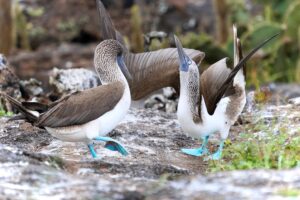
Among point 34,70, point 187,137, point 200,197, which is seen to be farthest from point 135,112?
point 34,70

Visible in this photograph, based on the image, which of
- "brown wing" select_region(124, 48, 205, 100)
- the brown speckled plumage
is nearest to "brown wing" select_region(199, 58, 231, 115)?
"brown wing" select_region(124, 48, 205, 100)

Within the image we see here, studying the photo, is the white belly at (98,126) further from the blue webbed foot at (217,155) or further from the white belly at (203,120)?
the blue webbed foot at (217,155)

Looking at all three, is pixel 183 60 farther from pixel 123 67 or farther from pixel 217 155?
pixel 217 155

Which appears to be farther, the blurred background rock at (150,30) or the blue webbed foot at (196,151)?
the blurred background rock at (150,30)

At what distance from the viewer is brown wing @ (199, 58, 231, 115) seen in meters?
7.34

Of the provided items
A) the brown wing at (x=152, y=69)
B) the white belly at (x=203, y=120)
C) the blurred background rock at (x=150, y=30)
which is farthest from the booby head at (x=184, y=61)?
the blurred background rock at (x=150, y=30)

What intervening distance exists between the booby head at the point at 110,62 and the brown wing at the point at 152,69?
0.37 m

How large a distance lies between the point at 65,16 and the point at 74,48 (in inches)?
78.4

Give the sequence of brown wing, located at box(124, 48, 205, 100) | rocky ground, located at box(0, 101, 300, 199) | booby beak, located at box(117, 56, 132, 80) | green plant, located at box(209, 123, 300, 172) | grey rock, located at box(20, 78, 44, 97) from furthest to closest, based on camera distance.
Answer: grey rock, located at box(20, 78, 44, 97) → brown wing, located at box(124, 48, 205, 100) → booby beak, located at box(117, 56, 132, 80) → green plant, located at box(209, 123, 300, 172) → rocky ground, located at box(0, 101, 300, 199)

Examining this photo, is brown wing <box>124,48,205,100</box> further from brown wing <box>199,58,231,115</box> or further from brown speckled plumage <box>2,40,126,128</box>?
brown speckled plumage <box>2,40,126,128</box>

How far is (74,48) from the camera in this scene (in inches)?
753

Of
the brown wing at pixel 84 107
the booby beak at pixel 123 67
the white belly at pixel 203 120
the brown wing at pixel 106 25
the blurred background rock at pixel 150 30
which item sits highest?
the brown wing at pixel 106 25

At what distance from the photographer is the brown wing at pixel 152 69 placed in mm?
7691

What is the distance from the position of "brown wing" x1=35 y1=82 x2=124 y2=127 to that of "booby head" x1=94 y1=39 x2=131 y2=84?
20cm
